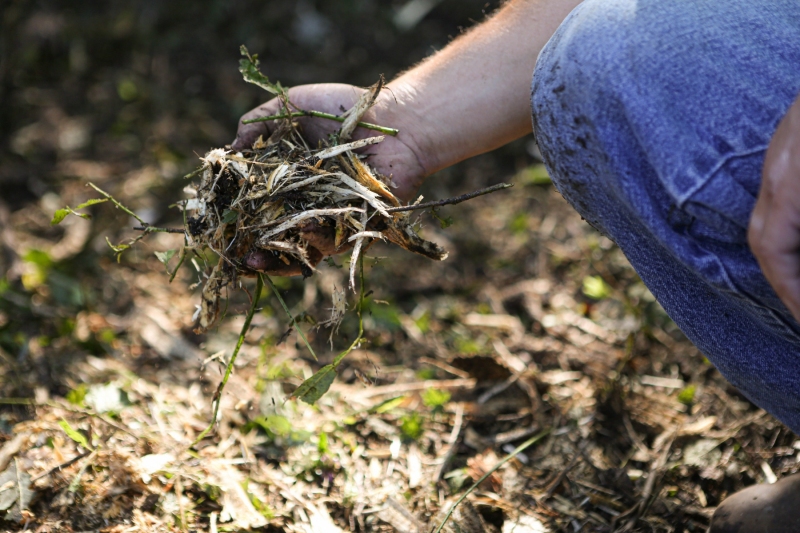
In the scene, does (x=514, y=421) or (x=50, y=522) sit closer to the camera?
(x=50, y=522)

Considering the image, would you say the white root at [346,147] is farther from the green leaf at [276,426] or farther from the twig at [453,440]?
the twig at [453,440]

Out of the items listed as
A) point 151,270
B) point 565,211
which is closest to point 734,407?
point 565,211

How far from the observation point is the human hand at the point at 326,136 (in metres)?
1.37

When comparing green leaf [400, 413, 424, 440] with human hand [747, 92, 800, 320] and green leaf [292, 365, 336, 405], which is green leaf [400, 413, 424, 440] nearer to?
green leaf [292, 365, 336, 405]

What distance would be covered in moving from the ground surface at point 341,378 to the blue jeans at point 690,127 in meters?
0.53

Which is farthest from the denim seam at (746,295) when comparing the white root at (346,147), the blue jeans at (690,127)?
the white root at (346,147)

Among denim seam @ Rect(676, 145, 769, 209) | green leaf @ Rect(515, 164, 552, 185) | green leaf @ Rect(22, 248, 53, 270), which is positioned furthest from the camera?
green leaf @ Rect(515, 164, 552, 185)

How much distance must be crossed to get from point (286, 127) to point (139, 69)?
2.11m

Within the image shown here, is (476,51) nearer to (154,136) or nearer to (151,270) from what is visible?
(151,270)

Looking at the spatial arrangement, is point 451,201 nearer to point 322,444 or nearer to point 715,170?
point 715,170

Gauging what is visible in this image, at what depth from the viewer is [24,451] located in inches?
56.0

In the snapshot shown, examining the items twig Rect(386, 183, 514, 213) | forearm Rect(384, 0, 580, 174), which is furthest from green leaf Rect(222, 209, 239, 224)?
forearm Rect(384, 0, 580, 174)

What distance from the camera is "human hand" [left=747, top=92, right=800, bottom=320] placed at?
74cm

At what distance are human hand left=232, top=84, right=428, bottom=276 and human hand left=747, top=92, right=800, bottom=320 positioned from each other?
0.79 m
